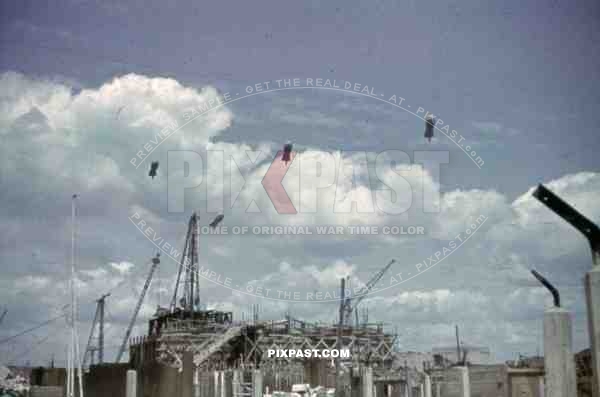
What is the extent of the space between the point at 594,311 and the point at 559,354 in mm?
409

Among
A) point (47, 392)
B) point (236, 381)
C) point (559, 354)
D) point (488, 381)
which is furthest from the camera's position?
point (236, 381)

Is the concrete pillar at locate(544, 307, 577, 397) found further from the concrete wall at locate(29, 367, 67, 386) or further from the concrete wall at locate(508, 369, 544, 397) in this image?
the concrete wall at locate(29, 367, 67, 386)

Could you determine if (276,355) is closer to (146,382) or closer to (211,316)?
(211,316)

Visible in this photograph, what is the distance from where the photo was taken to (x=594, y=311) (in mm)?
4938

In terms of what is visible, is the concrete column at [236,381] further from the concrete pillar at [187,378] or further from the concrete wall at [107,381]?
the concrete wall at [107,381]

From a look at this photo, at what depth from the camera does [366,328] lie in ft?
166

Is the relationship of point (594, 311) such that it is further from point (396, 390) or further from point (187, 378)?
point (396, 390)

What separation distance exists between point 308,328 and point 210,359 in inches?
264

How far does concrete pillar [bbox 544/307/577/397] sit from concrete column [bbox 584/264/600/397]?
178 mm

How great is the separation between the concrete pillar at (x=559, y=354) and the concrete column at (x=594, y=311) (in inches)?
7.0

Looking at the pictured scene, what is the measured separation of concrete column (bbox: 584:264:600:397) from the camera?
4855 millimetres

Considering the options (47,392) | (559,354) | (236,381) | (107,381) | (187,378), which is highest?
(559,354)

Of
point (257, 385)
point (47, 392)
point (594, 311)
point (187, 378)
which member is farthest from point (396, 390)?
point (594, 311)

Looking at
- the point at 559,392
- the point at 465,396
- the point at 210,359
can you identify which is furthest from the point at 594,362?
the point at 210,359
